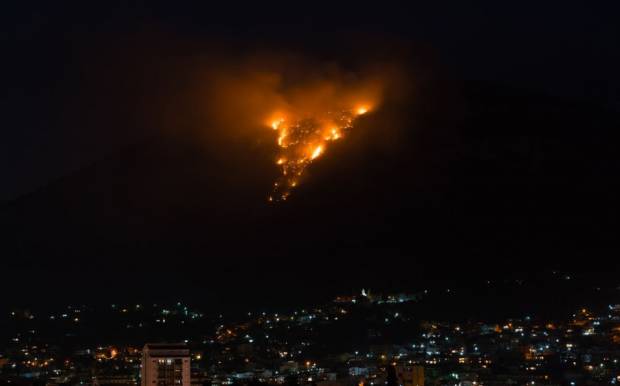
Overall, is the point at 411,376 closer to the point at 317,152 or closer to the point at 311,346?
the point at 311,346

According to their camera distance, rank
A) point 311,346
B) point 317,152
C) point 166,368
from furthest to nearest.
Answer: point 317,152 < point 311,346 < point 166,368

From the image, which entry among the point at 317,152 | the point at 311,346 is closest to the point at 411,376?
the point at 311,346

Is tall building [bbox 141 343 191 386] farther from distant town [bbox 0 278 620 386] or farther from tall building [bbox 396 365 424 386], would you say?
tall building [bbox 396 365 424 386]

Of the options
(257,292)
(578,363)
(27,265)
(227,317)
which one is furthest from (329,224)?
(578,363)

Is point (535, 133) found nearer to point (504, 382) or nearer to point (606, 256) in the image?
point (606, 256)

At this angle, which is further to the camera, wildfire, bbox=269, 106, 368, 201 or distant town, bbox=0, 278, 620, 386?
wildfire, bbox=269, 106, 368, 201

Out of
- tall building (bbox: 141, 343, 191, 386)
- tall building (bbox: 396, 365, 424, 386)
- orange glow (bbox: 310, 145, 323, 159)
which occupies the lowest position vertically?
tall building (bbox: 396, 365, 424, 386)

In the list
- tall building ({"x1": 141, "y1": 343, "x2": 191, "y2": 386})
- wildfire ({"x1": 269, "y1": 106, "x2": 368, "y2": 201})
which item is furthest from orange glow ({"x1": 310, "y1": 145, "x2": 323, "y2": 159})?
tall building ({"x1": 141, "y1": 343, "x2": 191, "y2": 386})
